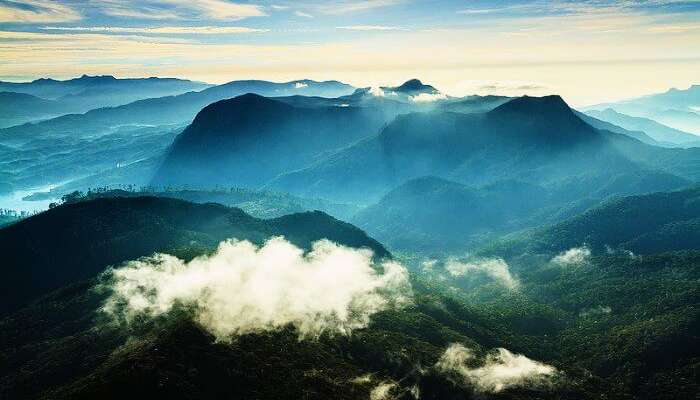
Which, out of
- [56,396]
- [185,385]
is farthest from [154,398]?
[56,396]

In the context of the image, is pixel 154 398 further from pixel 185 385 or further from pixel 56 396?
pixel 56 396

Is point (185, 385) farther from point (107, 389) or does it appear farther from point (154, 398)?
point (107, 389)

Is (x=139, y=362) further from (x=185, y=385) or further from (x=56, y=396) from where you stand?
(x=56, y=396)

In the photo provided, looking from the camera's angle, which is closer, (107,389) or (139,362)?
(107,389)

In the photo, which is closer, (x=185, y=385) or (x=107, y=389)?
(x=107, y=389)

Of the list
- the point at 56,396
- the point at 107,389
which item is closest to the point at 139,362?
the point at 107,389

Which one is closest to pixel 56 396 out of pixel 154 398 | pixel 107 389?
pixel 107 389
